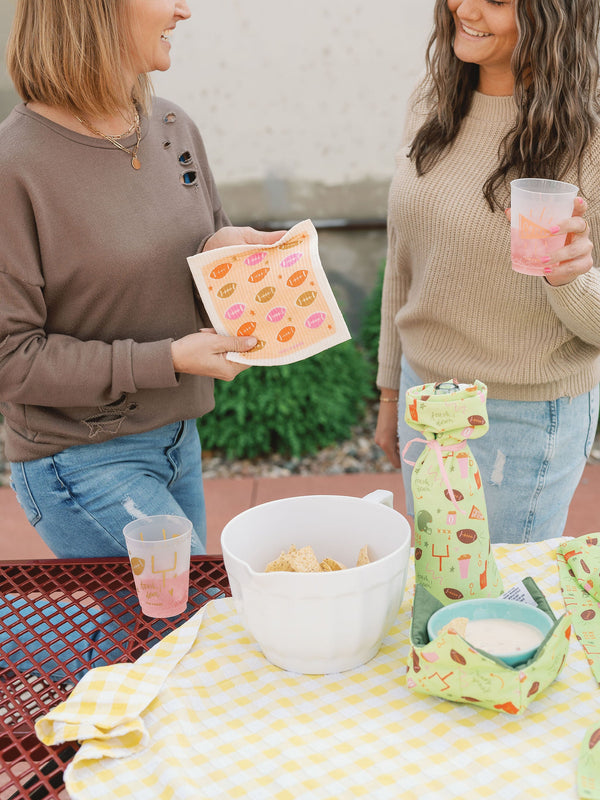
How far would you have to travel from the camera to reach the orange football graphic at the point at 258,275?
145 centimetres

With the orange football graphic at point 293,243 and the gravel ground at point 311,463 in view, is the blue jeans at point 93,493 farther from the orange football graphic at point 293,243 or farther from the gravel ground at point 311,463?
the gravel ground at point 311,463

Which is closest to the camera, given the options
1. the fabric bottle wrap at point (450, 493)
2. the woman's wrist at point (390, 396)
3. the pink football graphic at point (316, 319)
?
the fabric bottle wrap at point (450, 493)

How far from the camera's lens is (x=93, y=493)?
5.24 feet

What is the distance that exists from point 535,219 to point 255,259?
51 centimetres

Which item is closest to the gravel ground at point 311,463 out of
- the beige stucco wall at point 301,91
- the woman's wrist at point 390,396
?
the beige stucco wall at point 301,91

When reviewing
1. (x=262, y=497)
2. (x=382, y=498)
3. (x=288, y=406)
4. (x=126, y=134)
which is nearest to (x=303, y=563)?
(x=382, y=498)

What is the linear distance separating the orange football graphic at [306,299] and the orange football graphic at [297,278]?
0.02 m

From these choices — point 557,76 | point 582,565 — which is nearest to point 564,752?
point 582,565

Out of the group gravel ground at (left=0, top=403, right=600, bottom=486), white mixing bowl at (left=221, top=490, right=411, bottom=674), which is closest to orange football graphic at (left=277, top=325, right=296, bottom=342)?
white mixing bowl at (left=221, top=490, right=411, bottom=674)

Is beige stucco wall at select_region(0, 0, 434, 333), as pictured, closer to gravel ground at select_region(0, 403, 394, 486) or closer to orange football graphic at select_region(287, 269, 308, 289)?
gravel ground at select_region(0, 403, 394, 486)

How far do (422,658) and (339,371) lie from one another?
3.43m

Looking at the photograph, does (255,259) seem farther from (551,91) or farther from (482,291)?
(551,91)

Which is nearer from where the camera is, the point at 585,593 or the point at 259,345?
the point at 585,593

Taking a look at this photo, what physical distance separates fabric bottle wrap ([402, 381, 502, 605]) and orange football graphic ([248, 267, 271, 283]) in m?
0.43
